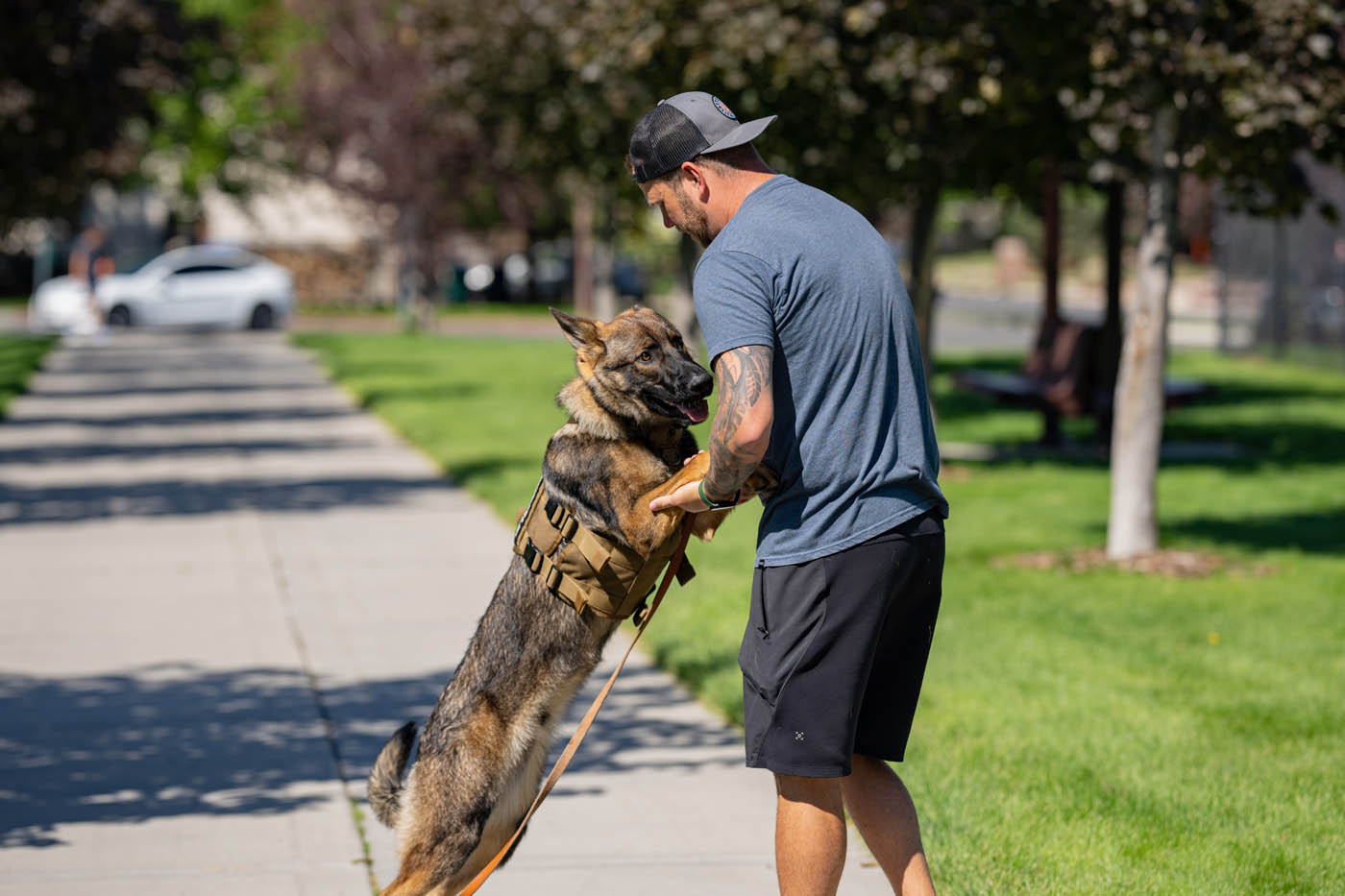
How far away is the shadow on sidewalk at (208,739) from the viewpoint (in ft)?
18.6

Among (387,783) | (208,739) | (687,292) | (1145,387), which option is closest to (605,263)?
(687,292)

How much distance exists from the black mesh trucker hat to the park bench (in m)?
11.3

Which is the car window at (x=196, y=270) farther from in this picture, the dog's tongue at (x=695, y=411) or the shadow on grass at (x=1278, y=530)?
the dog's tongue at (x=695, y=411)

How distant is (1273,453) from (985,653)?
8.51 metres

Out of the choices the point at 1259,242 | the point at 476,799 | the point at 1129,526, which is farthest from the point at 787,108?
the point at 1259,242

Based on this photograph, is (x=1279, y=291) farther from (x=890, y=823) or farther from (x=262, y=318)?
(x=890, y=823)

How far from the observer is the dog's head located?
380 cm

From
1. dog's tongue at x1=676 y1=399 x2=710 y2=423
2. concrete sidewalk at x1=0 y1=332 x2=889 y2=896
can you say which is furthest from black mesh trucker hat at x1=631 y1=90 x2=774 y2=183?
concrete sidewalk at x1=0 y1=332 x2=889 y2=896

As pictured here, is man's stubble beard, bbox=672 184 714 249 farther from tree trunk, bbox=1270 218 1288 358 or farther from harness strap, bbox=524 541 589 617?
tree trunk, bbox=1270 218 1288 358

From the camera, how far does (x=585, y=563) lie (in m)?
3.88

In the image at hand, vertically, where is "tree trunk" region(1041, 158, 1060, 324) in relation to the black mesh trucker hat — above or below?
below

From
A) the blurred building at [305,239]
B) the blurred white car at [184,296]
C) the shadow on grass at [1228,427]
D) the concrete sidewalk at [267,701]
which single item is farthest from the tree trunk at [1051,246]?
the blurred building at [305,239]

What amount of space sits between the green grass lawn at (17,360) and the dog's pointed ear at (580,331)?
16.3 metres

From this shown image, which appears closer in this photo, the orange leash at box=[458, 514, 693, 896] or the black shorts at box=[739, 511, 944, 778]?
the black shorts at box=[739, 511, 944, 778]
